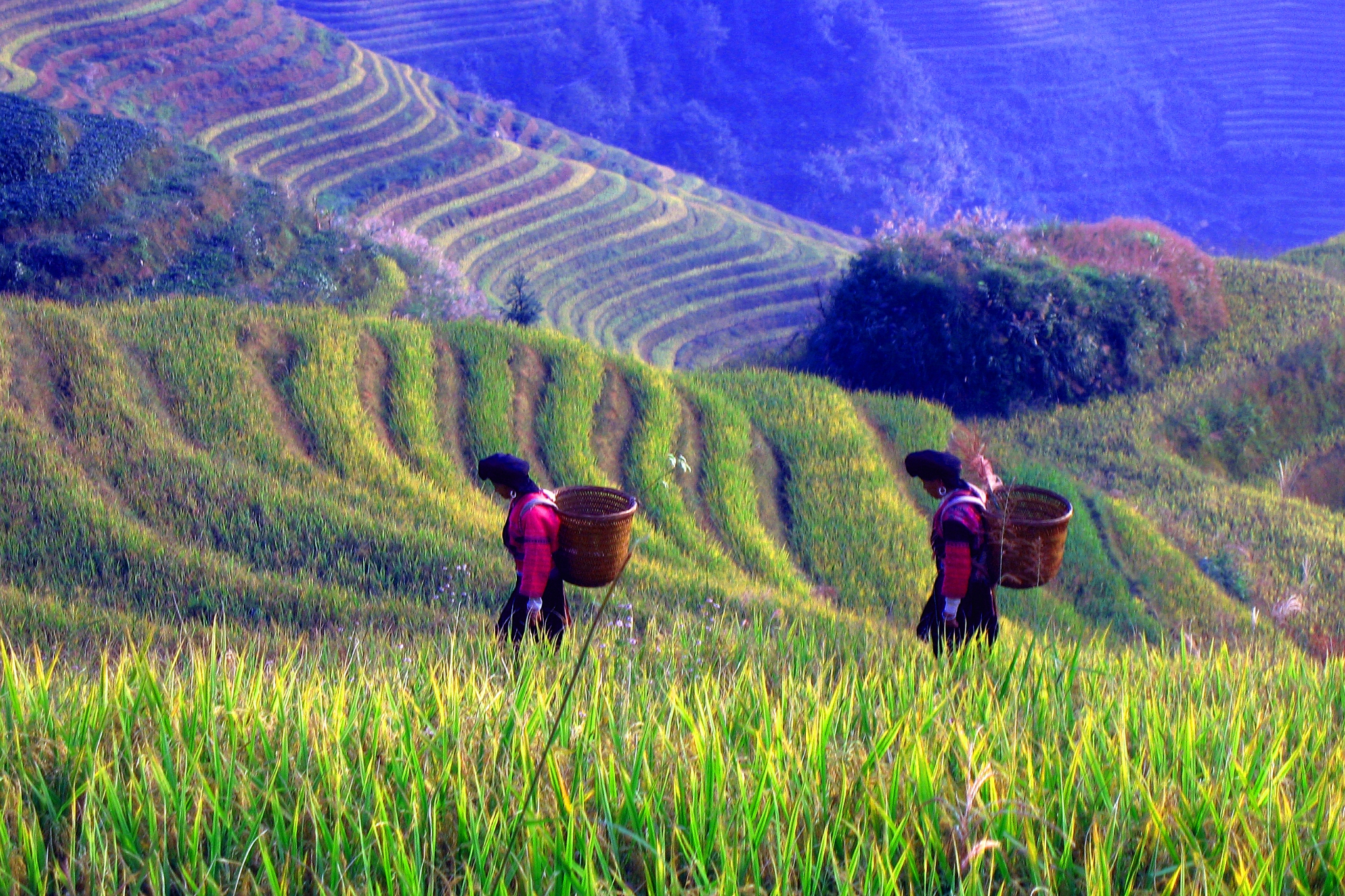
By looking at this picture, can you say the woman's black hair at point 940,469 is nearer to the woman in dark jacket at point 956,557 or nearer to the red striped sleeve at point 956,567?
the woman in dark jacket at point 956,557

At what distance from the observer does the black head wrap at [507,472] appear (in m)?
4.36

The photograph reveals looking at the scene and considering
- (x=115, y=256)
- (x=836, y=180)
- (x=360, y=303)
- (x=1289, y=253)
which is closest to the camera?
(x=115, y=256)

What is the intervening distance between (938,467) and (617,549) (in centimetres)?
165

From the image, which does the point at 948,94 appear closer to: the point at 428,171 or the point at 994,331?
the point at 428,171

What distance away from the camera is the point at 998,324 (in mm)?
12672

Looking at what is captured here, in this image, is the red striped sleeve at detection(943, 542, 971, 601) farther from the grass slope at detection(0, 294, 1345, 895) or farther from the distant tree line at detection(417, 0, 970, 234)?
the distant tree line at detection(417, 0, 970, 234)

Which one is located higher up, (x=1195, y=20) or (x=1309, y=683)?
(x=1195, y=20)

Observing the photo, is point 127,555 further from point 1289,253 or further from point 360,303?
point 1289,253

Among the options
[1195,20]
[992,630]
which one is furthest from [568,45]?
[992,630]

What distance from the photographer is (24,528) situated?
19.7ft

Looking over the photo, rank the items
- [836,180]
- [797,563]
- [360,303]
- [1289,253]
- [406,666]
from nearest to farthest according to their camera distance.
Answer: [406,666]
[797,563]
[360,303]
[1289,253]
[836,180]

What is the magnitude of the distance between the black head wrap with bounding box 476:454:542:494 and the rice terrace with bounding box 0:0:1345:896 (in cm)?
2

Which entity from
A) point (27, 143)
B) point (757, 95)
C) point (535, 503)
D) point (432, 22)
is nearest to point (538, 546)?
point (535, 503)

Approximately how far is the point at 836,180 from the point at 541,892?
56.2 meters
